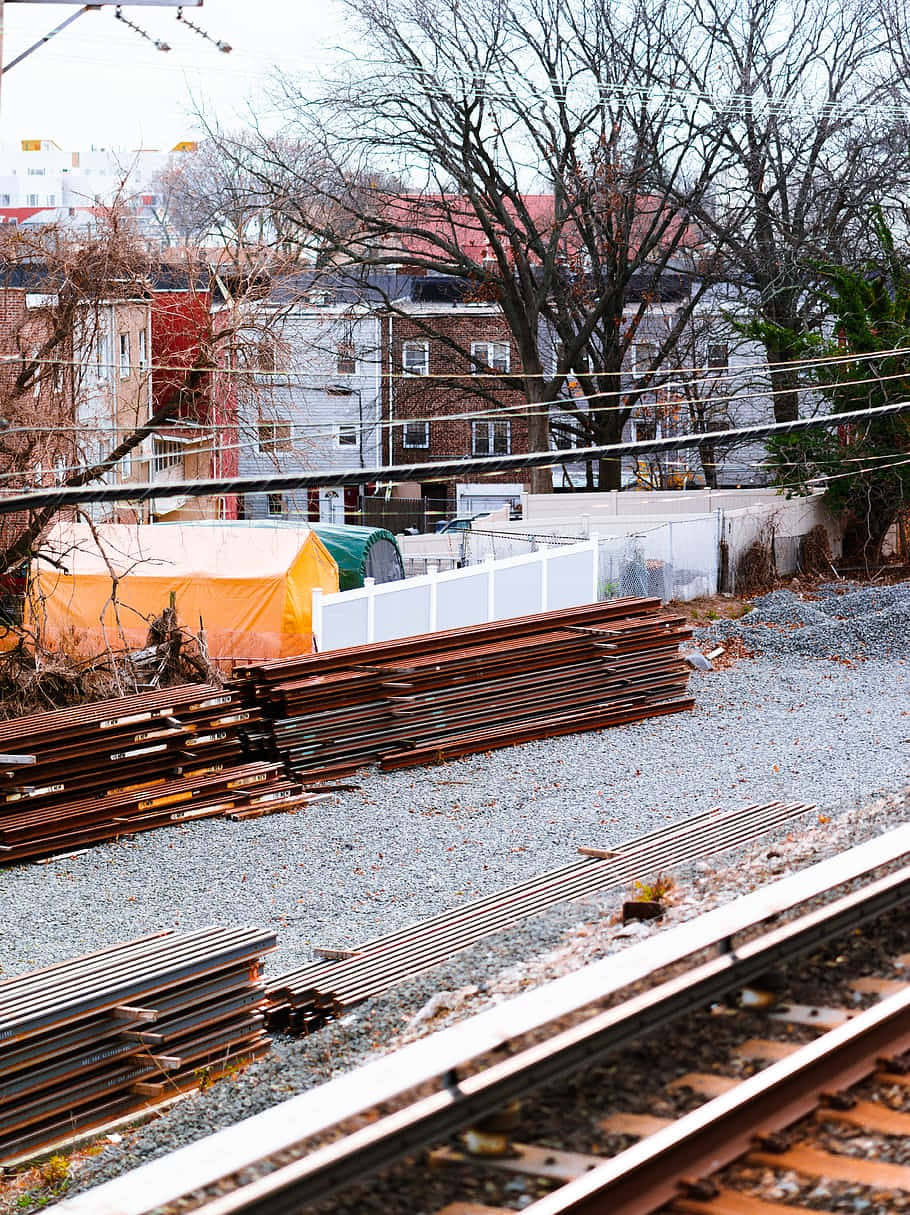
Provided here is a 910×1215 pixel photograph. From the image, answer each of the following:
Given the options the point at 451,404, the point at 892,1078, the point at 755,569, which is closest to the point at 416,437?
the point at 451,404

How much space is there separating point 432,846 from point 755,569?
1947cm

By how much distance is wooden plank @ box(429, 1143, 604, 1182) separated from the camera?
3.81 metres

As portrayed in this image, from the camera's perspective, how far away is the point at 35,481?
19.0 m

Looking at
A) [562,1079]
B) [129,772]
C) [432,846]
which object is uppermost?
[562,1079]

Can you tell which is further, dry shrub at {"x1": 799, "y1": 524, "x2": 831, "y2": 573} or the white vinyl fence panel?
dry shrub at {"x1": 799, "y1": 524, "x2": 831, "y2": 573}

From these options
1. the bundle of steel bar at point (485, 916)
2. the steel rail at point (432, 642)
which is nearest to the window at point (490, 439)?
the steel rail at point (432, 642)

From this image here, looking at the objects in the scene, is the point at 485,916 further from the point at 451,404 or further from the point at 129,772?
the point at 451,404

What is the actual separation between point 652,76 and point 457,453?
52.5 ft

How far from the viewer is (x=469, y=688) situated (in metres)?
18.8

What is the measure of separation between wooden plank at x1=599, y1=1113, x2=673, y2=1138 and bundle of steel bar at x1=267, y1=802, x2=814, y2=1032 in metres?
5.09

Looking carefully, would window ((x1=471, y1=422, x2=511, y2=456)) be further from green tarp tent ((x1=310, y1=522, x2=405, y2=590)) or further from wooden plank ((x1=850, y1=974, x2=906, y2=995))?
wooden plank ((x1=850, y1=974, x2=906, y2=995))

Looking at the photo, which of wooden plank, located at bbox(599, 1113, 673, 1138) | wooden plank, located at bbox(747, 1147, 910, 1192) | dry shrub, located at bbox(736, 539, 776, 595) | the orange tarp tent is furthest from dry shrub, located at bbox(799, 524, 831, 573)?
wooden plank, located at bbox(599, 1113, 673, 1138)

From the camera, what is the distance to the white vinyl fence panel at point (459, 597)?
20.7 m

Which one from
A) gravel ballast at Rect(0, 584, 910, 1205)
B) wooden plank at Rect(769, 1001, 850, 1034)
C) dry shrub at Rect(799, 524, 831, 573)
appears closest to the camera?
wooden plank at Rect(769, 1001, 850, 1034)
